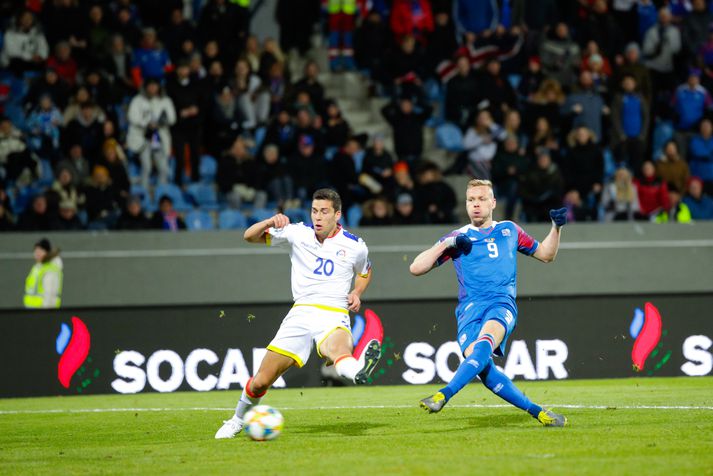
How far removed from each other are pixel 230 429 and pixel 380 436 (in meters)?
1.21

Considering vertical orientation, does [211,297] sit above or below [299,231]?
below

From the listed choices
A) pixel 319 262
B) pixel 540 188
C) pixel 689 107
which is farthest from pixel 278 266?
pixel 319 262

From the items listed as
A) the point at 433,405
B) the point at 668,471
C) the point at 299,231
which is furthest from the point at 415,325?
the point at 668,471

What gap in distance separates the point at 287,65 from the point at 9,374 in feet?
28.4

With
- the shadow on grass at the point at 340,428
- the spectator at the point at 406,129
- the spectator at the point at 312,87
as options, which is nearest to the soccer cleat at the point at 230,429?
the shadow on grass at the point at 340,428

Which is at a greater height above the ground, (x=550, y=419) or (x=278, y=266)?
(x=550, y=419)

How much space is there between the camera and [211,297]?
60.8ft

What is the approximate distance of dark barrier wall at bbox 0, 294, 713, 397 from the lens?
1509 cm

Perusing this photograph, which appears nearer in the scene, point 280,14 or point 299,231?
point 299,231

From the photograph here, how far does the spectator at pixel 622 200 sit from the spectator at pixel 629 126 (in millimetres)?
919

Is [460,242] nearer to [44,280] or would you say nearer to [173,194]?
[44,280]

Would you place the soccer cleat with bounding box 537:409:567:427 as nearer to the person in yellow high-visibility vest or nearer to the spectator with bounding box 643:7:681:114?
the person in yellow high-visibility vest

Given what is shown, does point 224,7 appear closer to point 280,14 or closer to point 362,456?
point 280,14

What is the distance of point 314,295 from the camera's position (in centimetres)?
974
